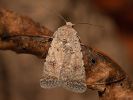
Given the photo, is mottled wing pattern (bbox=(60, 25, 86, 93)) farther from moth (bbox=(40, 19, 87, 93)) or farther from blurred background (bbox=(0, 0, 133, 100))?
blurred background (bbox=(0, 0, 133, 100))

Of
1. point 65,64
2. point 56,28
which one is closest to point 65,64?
point 65,64

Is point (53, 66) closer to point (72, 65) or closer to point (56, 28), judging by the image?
point (72, 65)

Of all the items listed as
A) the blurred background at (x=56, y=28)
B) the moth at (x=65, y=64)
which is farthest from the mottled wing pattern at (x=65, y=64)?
the blurred background at (x=56, y=28)

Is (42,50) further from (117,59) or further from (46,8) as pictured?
(117,59)

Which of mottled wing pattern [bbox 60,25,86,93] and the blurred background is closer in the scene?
mottled wing pattern [bbox 60,25,86,93]

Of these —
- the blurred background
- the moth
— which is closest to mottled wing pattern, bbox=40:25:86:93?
the moth

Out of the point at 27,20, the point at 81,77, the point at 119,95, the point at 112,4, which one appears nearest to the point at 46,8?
the point at 112,4

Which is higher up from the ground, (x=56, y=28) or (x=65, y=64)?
(x=56, y=28)
